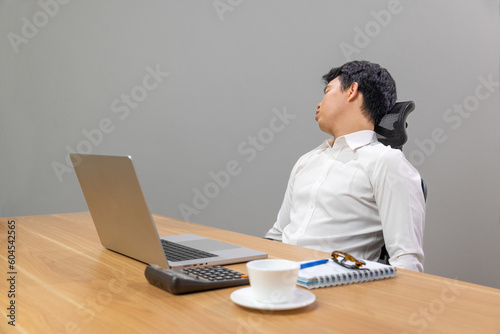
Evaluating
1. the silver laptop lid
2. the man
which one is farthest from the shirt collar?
the silver laptop lid

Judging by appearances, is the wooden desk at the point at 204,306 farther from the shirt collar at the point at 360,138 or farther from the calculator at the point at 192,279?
the shirt collar at the point at 360,138

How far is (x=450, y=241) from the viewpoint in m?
2.88

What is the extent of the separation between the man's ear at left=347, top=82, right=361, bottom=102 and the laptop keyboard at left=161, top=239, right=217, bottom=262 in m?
0.94

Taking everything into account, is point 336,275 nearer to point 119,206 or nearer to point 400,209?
point 119,206

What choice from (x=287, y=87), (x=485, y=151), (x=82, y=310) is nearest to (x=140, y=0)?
(x=287, y=87)

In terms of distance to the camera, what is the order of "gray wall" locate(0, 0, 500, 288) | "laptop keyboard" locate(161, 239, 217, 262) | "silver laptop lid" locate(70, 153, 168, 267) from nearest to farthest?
"silver laptop lid" locate(70, 153, 168, 267)
"laptop keyboard" locate(161, 239, 217, 262)
"gray wall" locate(0, 0, 500, 288)

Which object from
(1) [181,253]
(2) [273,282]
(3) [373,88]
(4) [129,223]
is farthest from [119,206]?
(3) [373,88]

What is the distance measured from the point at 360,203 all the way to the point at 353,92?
0.45 metres

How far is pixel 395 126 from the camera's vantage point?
180 centimetres

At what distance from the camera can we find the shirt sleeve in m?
1.51

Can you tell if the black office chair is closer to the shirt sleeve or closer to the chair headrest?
the chair headrest

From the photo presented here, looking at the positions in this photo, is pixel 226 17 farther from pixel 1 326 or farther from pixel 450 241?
pixel 1 326

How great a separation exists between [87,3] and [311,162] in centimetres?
205

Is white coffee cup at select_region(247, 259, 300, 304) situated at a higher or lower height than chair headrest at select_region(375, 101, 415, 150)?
lower
